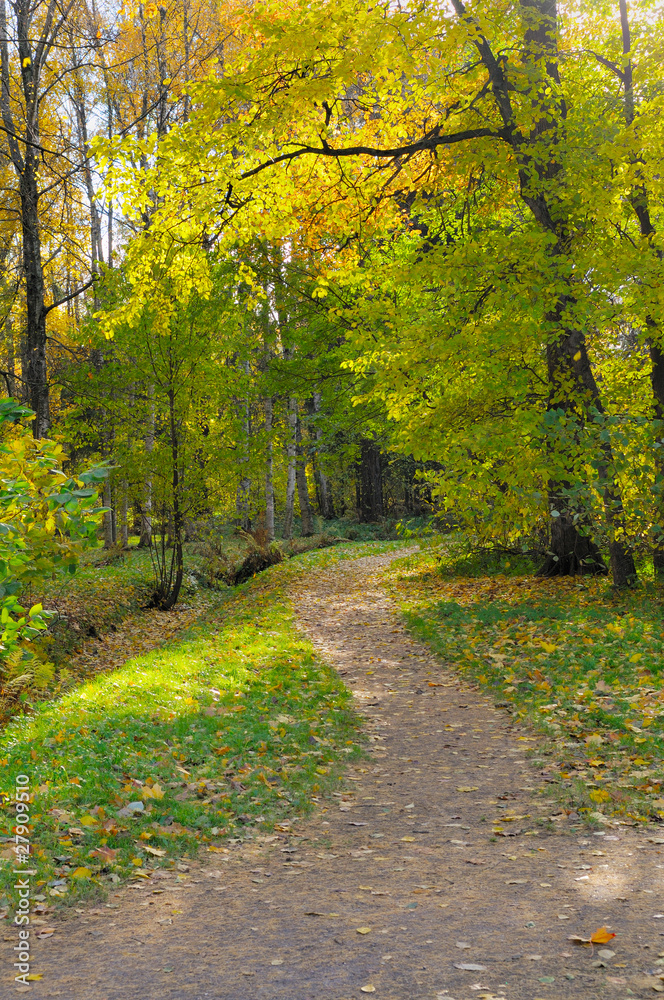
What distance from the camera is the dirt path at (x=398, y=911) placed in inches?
127

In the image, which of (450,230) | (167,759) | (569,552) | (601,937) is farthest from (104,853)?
(450,230)

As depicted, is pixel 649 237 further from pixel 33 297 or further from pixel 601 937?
pixel 33 297

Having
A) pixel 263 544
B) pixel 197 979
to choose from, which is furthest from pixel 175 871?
pixel 263 544

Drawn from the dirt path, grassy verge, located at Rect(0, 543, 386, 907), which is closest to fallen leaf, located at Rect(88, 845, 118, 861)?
grassy verge, located at Rect(0, 543, 386, 907)

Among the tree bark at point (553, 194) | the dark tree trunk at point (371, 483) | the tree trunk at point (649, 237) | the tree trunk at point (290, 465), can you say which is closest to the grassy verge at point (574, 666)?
the tree bark at point (553, 194)

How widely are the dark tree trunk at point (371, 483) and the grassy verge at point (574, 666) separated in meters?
15.6

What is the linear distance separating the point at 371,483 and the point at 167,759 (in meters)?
24.7

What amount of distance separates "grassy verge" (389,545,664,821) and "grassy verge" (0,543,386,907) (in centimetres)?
183

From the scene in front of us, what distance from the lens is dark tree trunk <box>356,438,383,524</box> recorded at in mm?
29766

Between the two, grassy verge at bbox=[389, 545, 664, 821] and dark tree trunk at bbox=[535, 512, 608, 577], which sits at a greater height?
dark tree trunk at bbox=[535, 512, 608, 577]

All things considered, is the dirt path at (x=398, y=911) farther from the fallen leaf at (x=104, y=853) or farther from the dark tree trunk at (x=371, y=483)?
the dark tree trunk at (x=371, y=483)

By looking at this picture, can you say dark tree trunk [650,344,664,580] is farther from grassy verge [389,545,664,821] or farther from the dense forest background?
grassy verge [389,545,664,821]

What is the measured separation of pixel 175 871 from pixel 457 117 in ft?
34.5

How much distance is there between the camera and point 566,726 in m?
6.63
